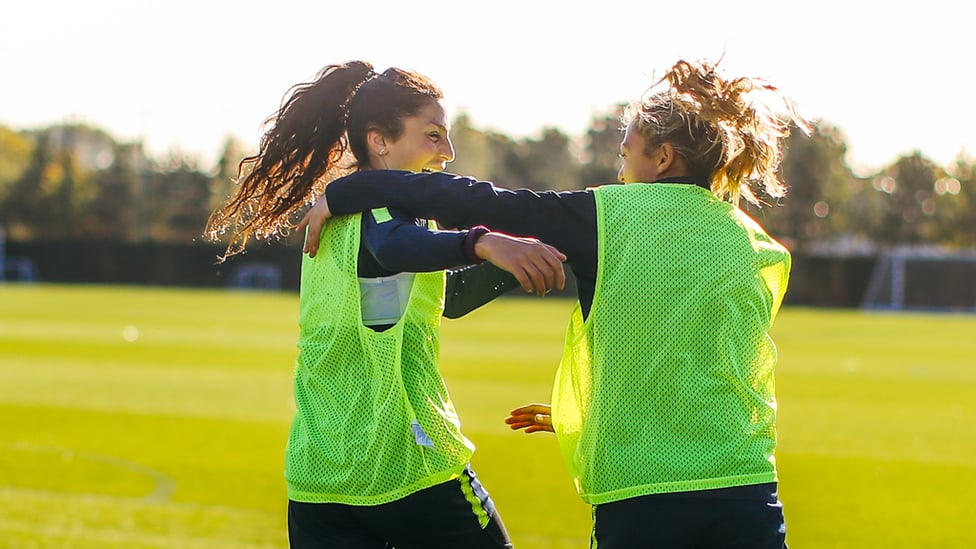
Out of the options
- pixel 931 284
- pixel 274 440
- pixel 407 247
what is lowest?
pixel 931 284

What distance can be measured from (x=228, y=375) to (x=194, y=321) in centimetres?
1413

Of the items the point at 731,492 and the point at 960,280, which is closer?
the point at 731,492

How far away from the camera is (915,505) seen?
9.57 m

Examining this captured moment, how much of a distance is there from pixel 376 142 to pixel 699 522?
1.27m

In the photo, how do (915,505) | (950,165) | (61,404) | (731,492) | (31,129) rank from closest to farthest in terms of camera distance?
(731,492)
(915,505)
(61,404)
(950,165)
(31,129)

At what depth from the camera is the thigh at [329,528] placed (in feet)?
11.7

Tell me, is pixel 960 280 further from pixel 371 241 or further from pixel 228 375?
pixel 371 241

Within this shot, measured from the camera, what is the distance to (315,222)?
3.63 metres

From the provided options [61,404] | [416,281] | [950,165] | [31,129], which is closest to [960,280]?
[950,165]

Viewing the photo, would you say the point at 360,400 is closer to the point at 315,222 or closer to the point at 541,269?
the point at 315,222

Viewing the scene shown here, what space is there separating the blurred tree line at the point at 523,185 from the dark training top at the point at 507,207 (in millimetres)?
66363

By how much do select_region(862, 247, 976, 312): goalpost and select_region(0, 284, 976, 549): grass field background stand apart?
2240 cm

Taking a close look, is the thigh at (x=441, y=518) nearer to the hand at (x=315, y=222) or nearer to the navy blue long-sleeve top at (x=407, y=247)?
the navy blue long-sleeve top at (x=407, y=247)

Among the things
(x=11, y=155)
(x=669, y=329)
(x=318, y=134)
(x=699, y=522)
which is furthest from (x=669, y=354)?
(x=11, y=155)
